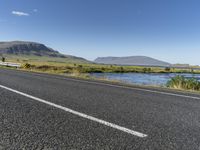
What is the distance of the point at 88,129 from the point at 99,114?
983 mm

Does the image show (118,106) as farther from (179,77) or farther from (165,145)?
(179,77)

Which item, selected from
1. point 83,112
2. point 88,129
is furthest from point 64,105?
point 88,129

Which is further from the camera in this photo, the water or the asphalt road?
the water

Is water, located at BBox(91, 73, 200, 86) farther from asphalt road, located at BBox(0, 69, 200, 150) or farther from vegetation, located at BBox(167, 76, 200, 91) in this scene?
asphalt road, located at BBox(0, 69, 200, 150)

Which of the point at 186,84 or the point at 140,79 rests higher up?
the point at 186,84

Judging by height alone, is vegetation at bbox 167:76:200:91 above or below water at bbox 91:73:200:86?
above

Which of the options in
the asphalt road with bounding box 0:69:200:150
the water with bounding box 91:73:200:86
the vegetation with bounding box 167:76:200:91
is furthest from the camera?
the water with bounding box 91:73:200:86

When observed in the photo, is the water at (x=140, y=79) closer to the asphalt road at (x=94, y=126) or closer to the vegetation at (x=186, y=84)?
the vegetation at (x=186, y=84)

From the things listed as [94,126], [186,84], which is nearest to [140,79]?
[186,84]

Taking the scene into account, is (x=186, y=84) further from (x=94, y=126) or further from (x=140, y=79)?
(x=140, y=79)

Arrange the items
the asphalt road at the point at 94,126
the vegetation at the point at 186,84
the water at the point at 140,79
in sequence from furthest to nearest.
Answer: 1. the water at the point at 140,79
2. the vegetation at the point at 186,84
3. the asphalt road at the point at 94,126

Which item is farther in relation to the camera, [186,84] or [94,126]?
[186,84]

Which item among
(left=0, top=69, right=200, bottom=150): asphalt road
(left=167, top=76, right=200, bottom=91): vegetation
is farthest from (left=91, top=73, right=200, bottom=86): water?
(left=0, top=69, right=200, bottom=150): asphalt road

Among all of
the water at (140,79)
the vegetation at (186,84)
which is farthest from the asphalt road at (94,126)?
the water at (140,79)
